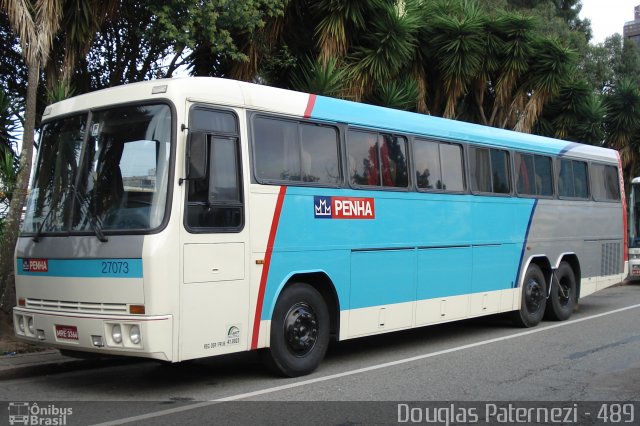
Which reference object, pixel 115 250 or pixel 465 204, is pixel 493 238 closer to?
pixel 465 204

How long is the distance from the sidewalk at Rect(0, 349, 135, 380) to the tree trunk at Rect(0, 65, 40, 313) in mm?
1365

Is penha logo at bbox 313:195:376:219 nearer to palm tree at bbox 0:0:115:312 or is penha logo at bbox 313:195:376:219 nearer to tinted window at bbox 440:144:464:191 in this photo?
tinted window at bbox 440:144:464:191

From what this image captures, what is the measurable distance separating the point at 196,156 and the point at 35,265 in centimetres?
219

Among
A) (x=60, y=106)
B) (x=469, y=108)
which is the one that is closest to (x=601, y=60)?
(x=469, y=108)

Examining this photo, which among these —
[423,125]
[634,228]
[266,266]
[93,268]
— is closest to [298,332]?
[266,266]

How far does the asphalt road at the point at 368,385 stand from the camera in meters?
6.30

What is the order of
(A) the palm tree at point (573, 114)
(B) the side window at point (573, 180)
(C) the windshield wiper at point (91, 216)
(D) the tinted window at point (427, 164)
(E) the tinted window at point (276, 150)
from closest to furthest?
(C) the windshield wiper at point (91, 216), (E) the tinted window at point (276, 150), (D) the tinted window at point (427, 164), (B) the side window at point (573, 180), (A) the palm tree at point (573, 114)

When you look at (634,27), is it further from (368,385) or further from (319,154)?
(368,385)

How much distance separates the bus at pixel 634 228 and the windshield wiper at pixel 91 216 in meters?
17.4

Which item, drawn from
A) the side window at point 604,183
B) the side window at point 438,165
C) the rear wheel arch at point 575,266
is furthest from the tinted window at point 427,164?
the side window at point 604,183

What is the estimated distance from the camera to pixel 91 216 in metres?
6.95

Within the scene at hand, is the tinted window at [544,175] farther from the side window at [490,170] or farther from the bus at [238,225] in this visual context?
the bus at [238,225]

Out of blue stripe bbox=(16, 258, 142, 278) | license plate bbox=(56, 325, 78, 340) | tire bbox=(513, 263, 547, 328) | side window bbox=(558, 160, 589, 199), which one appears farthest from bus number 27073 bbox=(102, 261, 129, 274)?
side window bbox=(558, 160, 589, 199)

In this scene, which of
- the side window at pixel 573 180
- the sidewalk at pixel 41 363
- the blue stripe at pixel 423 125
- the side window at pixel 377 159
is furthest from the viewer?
the side window at pixel 573 180
